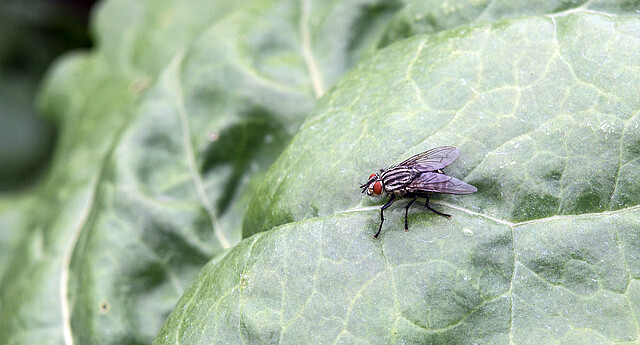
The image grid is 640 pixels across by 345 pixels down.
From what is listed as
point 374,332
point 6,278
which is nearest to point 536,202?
point 374,332

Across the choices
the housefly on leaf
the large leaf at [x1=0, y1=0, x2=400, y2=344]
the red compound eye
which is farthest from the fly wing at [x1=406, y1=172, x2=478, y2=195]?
the large leaf at [x1=0, y1=0, x2=400, y2=344]

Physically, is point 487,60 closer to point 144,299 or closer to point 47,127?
point 144,299

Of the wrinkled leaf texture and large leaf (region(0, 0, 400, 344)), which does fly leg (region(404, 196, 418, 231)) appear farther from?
large leaf (region(0, 0, 400, 344))

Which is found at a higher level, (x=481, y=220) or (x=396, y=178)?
Answer: (x=396, y=178)

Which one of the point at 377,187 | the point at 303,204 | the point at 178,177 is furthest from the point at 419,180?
the point at 178,177

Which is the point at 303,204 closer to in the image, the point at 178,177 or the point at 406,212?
the point at 406,212

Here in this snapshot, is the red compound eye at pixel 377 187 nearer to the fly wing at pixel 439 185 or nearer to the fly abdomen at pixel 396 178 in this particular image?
the fly abdomen at pixel 396 178

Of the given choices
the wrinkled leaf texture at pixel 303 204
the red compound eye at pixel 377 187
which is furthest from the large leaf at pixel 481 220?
the red compound eye at pixel 377 187
